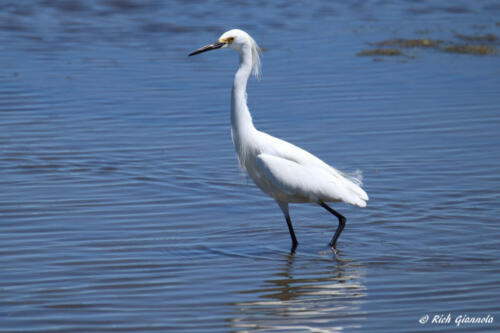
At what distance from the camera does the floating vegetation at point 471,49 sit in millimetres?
14344

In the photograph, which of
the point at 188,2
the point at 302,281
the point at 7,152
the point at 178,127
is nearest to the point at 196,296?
the point at 302,281

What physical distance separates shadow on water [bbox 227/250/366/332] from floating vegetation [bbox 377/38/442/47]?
31.0ft

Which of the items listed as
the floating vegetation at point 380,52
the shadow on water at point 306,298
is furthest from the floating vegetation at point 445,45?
the shadow on water at point 306,298

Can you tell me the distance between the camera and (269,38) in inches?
637

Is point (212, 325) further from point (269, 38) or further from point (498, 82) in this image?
point (269, 38)

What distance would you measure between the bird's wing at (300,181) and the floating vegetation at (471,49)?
28.4 ft

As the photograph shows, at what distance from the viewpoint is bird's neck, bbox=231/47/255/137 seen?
6.56 metres

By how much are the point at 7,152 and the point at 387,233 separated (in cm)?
414

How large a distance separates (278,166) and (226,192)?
1462 millimetres

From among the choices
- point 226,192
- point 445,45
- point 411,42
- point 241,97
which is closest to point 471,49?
point 445,45

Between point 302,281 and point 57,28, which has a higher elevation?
point 57,28

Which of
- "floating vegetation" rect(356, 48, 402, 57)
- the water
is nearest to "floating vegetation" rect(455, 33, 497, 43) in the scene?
the water

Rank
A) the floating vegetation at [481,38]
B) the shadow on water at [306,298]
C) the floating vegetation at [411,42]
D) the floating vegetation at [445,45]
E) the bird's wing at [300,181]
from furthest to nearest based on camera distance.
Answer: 1. the floating vegetation at [481,38]
2. the floating vegetation at [411,42]
3. the floating vegetation at [445,45]
4. the bird's wing at [300,181]
5. the shadow on water at [306,298]

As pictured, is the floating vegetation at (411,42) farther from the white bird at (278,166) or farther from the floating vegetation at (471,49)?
the white bird at (278,166)
